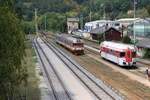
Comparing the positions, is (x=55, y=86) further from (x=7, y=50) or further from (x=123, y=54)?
(x=7, y=50)

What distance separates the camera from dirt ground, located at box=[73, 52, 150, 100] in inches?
1514

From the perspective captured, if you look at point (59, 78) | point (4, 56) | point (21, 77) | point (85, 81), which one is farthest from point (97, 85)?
point (4, 56)

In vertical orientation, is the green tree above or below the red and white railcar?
above

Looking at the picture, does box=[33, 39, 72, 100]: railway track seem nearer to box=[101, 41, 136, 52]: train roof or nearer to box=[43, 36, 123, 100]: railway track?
box=[43, 36, 123, 100]: railway track

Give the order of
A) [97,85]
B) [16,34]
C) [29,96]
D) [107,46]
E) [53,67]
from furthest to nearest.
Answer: [107,46] → [53,67] → [97,85] → [29,96] → [16,34]

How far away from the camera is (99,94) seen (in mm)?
38594

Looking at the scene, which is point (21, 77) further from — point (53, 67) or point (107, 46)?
point (107, 46)

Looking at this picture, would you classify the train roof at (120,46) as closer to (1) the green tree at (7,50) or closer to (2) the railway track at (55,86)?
(2) the railway track at (55,86)

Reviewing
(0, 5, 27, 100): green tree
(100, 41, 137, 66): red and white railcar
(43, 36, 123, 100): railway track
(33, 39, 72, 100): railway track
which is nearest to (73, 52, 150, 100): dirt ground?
(43, 36, 123, 100): railway track

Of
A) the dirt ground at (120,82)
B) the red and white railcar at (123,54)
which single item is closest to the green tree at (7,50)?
the dirt ground at (120,82)

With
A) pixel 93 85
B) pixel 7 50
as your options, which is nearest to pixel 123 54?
pixel 93 85

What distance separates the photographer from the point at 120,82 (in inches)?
1806

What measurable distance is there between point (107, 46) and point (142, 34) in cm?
2575

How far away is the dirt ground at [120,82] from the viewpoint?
1514 inches
